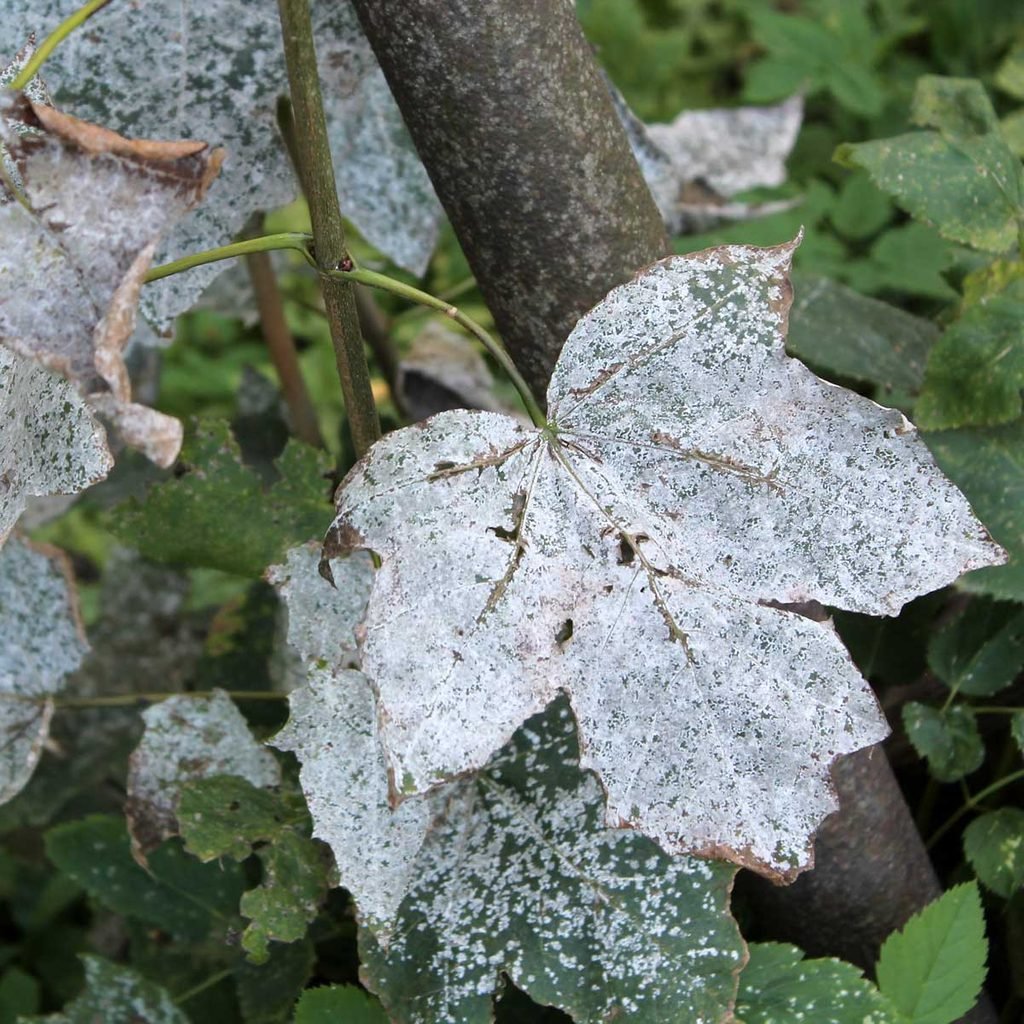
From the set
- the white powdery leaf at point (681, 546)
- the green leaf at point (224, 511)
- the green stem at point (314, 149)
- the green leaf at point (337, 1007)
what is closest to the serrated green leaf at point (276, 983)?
the green leaf at point (337, 1007)

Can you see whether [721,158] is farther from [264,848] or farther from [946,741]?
[264,848]

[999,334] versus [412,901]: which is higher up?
[999,334]

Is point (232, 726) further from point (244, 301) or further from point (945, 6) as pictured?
point (945, 6)

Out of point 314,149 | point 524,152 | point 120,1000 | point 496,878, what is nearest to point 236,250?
point 314,149

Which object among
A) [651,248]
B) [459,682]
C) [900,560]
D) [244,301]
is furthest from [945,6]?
[459,682]

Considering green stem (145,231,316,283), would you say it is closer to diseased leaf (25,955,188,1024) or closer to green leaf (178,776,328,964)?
green leaf (178,776,328,964)

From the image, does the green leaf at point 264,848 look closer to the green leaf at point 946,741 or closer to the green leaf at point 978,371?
the green leaf at point 946,741
